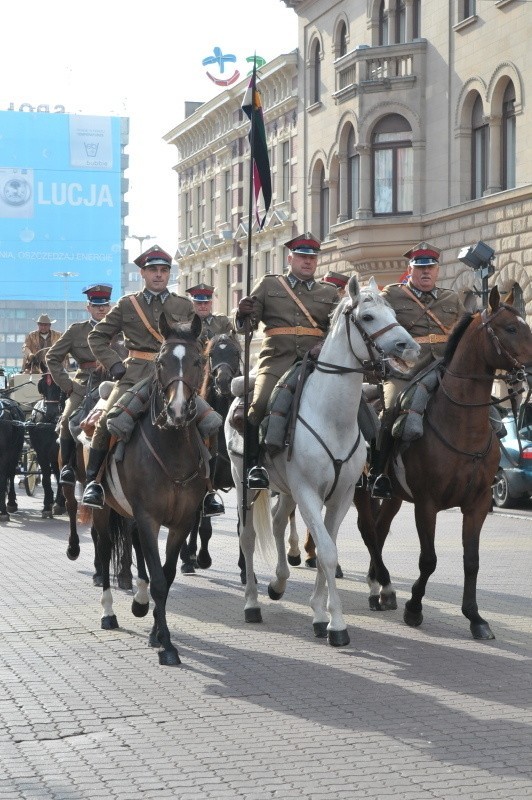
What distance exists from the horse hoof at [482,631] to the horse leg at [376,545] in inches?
57.8

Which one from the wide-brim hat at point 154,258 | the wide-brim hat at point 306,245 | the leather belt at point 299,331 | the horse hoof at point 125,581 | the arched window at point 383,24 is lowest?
the horse hoof at point 125,581

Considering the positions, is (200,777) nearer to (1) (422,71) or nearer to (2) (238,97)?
(1) (422,71)

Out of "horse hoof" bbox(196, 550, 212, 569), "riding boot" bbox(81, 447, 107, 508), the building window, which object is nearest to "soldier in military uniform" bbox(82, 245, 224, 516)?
"riding boot" bbox(81, 447, 107, 508)

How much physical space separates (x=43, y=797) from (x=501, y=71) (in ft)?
101

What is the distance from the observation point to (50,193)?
11900 cm

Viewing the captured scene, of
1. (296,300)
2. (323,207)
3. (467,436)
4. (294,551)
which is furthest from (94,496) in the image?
(323,207)

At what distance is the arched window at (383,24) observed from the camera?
4169 centimetres

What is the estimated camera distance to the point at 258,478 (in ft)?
35.4

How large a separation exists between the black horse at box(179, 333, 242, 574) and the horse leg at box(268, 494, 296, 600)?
2.06m

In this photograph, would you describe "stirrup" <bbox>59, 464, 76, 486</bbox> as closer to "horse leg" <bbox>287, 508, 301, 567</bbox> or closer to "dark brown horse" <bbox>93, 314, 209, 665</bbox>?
"horse leg" <bbox>287, 508, 301, 567</bbox>

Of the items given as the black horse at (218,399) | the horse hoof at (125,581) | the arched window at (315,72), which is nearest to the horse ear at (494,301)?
the horse hoof at (125,581)

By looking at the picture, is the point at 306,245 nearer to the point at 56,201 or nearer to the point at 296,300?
the point at 296,300

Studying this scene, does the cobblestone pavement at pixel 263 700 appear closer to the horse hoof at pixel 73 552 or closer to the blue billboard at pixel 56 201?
the horse hoof at pixel 73 552

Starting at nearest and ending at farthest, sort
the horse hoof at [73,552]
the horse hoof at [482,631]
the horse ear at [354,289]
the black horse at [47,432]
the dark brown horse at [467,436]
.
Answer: the horse ear at [354,289] → the horse hoof at [482,631] → the dark brown horse at [467,436] → the horse hoof at [73,552] → the black horse at [47,432]
